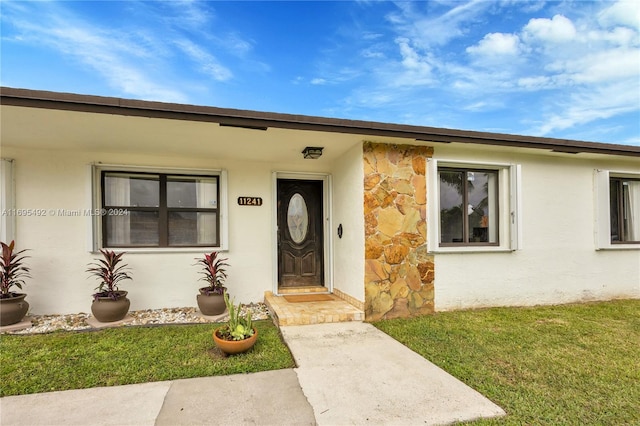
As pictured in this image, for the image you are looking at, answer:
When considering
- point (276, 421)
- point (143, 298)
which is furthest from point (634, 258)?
point (143, 298)

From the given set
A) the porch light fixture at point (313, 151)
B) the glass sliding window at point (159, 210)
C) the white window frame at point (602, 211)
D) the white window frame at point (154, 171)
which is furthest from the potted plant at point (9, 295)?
the white window frame at point (602, 211)

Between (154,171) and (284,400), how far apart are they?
13.9 feet

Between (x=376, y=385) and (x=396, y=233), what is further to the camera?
(x=396, y=233)

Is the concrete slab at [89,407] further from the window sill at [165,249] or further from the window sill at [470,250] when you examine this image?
the window sill at [470,250]

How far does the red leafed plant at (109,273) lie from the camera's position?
14.2ft

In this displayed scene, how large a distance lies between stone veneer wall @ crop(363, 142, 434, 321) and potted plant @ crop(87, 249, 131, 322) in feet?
11.3

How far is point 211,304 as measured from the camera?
4430mm

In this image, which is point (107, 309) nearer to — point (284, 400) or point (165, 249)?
point (165, 249)

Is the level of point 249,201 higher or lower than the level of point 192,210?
higher

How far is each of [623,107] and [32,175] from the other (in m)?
13.9

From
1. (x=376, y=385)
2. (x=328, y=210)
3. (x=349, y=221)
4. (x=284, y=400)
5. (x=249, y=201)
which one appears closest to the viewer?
(x=284, y=400)

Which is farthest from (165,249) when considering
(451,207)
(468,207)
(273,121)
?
(468,207)

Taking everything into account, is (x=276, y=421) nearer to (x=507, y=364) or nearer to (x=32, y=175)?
(x=507, y=364)

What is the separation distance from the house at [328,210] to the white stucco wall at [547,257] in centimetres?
3
